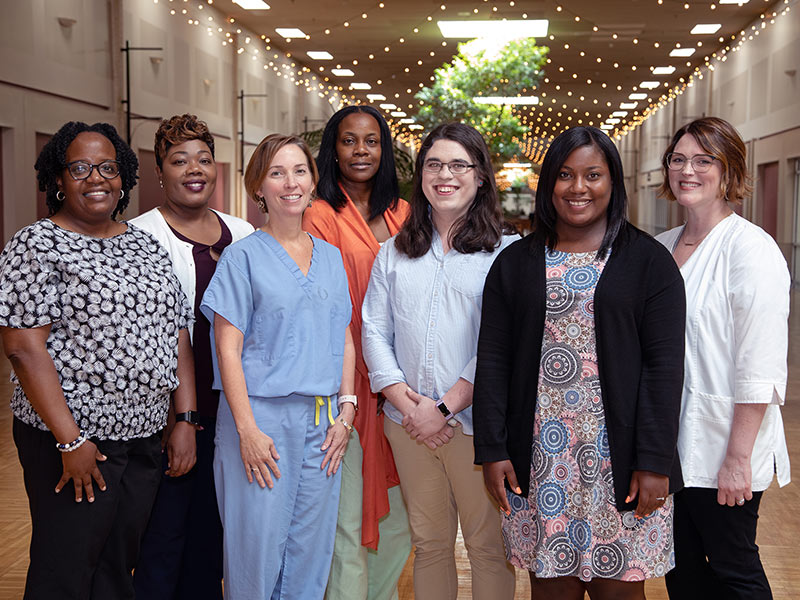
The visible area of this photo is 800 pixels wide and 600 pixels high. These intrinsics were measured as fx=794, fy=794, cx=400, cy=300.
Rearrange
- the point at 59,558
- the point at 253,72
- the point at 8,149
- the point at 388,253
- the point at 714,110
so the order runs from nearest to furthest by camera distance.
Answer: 1. the point at 59,558
2. the point at 388,253
3. the point at 8,149
4. the point at 253,72
5. the point at 714,110

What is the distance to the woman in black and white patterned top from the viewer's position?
6.31 ft

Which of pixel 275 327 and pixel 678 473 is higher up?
pixel 275 327

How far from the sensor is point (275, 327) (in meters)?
2.22

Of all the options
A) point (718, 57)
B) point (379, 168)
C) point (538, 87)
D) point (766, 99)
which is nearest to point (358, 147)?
point (379, 168)

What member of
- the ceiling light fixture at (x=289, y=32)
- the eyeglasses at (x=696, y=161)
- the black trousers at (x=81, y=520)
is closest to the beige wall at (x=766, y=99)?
the ceiling light fixture at (x=289, y=32)

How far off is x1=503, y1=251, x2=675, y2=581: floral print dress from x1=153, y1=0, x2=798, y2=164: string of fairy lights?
6.95m

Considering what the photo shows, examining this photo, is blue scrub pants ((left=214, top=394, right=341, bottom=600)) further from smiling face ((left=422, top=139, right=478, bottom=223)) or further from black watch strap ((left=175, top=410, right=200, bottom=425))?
smiling face ((left=422, top=139, right=478, bottom=223))

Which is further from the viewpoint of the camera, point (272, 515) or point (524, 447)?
point (272, 515)

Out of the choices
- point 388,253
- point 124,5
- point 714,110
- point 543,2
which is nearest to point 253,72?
point 124,5

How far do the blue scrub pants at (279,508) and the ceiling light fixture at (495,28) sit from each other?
10288 mm

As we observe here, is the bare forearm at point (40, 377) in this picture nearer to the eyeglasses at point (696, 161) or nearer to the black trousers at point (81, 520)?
the black trousers at point (81, 520)

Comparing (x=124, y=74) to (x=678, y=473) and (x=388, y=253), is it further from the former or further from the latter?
(x=678, y=473)

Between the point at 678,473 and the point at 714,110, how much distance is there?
61.9 feet

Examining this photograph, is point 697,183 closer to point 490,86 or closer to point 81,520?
point 81,520
